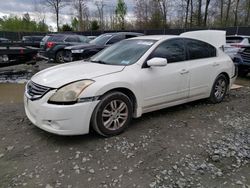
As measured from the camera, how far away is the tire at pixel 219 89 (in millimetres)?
5328

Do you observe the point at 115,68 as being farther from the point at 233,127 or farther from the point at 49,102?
the point at 233,127

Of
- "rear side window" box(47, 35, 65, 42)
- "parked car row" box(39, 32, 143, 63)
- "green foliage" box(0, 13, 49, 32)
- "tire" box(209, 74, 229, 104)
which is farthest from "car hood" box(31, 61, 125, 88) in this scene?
"green foliage" box(0, 13, 49, 32)

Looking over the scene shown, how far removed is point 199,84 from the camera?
4898mm

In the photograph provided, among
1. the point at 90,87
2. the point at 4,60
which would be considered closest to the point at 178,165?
the point at 90,87

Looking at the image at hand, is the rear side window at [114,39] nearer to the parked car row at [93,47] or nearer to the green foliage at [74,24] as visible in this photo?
the parked car row at [93,47]

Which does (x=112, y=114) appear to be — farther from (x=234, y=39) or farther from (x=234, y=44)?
(x=234, y=39)

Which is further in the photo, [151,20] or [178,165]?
[151,20]

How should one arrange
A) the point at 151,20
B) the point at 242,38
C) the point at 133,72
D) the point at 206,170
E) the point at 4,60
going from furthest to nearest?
the point at 151,20, the point at 242,38, the point at 4,60, the point at 133,72, the point at 206,170

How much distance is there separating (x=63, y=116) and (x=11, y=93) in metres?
3.94

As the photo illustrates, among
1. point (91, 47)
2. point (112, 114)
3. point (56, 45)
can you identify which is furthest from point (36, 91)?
point (56, 45)

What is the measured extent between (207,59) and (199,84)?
2.00 ft

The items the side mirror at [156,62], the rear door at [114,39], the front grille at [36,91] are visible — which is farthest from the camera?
the rear door at [114,39]

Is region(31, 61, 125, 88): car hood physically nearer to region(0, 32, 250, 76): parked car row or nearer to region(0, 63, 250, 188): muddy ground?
region(0, 63, 250, 188): muddy ground

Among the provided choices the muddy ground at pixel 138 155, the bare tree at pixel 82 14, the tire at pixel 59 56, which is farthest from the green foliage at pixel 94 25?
the muddy ground at pixel 138 155
